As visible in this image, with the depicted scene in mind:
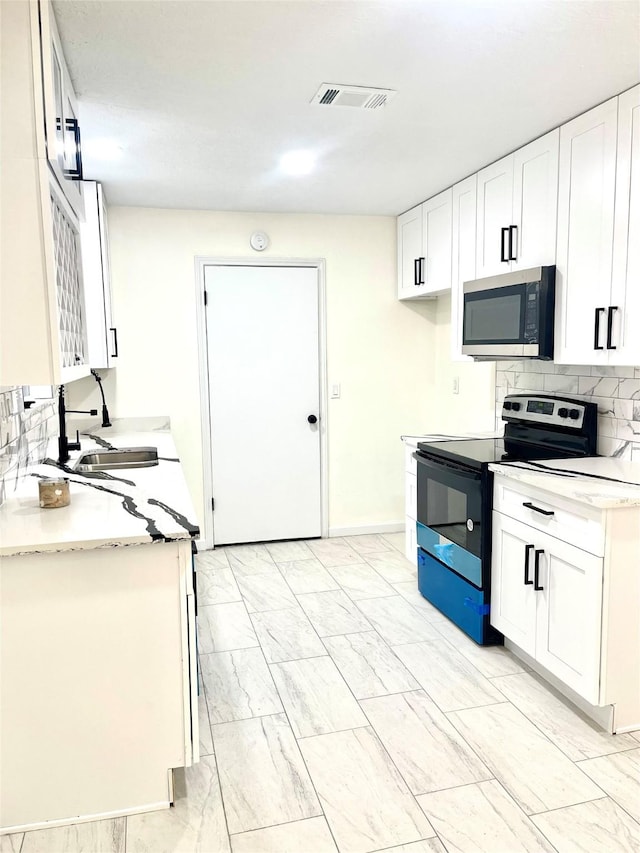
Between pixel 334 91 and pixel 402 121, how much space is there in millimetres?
451

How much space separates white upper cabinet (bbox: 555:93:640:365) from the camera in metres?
2.42

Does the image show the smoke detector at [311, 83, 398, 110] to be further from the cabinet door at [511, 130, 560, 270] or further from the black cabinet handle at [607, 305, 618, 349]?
the black cabinet handle at [607, 305, 618, 349]

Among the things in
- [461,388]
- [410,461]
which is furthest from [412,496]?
[461,388]

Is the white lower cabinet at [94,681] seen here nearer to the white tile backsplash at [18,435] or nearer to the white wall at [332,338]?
the white tile backsplash at [18,435]

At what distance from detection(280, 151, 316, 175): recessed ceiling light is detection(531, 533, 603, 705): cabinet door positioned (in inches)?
82.4

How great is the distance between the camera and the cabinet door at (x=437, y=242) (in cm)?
384

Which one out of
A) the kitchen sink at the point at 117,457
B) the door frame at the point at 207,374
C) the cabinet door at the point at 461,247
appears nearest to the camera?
the kitchen sink at the point at 117,457

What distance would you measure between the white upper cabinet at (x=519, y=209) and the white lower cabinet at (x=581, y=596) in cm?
115

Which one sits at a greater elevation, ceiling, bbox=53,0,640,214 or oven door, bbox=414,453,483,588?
ceiling, bbox=53,0,640,214

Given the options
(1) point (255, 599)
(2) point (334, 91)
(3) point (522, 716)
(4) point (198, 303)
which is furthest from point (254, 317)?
(3) point (522, 716)

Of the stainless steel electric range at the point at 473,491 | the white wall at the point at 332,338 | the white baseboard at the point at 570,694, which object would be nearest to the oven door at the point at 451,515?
the stainless steel electric range at the point at 473,491

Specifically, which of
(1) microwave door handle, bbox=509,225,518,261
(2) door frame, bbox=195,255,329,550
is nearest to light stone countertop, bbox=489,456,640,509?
(1) microwave door handle, bbox=509,225,518,261

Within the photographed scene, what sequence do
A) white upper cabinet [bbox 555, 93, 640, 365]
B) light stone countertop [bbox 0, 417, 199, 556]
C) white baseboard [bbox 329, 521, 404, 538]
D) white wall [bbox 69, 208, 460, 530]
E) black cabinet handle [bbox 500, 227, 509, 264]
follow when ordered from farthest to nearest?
white baseboard [bbox 329, 521, 404, 538] → white wall [bbox 69, 208, 460, 530] → black cabinet handle [bbox 500, 227, 509, 264] → white upper cabinet [bbox 555, 93, 640, 365] → light stone countertop [bbox 0, 417, 199, 556]

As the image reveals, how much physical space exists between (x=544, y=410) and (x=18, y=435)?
8.10ft
